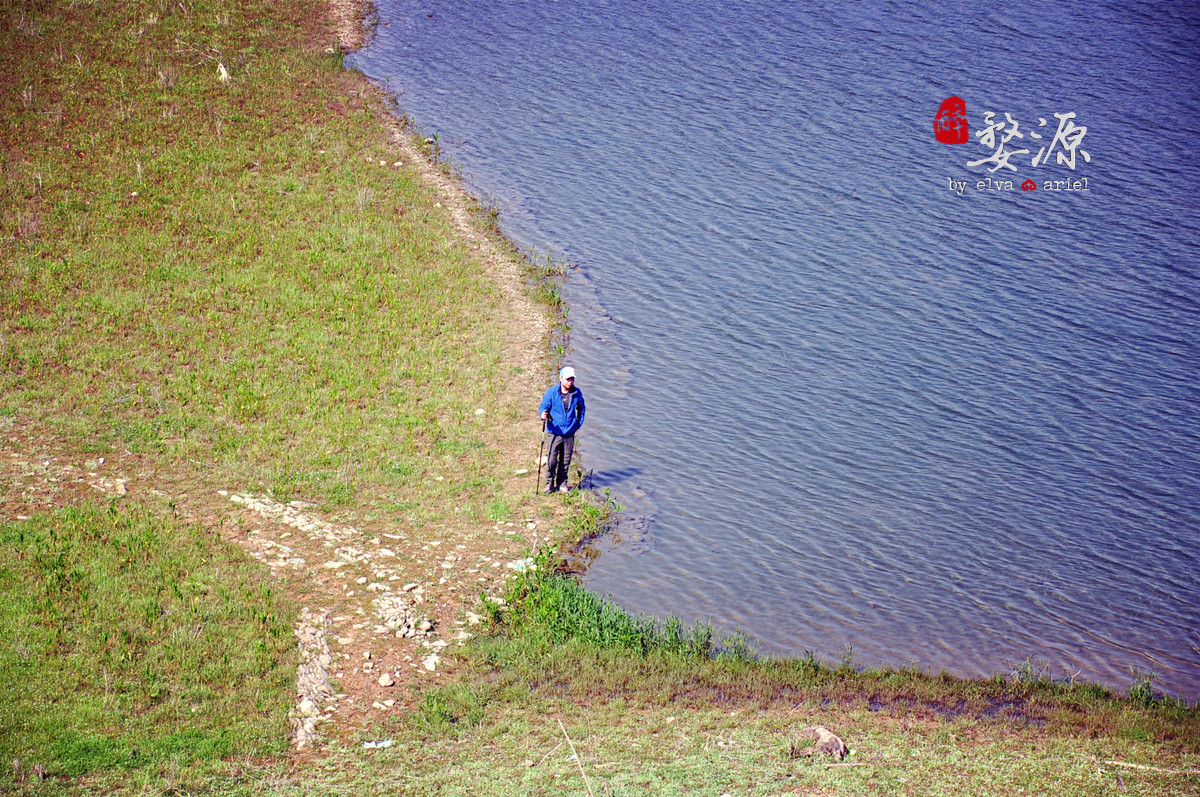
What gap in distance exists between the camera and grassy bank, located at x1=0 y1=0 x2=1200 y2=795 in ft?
34.6

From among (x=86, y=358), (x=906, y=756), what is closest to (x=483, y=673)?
(x=906, y=756)

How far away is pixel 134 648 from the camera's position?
11727mm

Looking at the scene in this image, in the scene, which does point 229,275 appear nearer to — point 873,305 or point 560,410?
point 560,410

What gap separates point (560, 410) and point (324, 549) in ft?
14.3

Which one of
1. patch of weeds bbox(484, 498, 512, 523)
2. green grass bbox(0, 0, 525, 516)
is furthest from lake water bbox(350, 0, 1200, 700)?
green grass bbox(0, 0, 525, 516)

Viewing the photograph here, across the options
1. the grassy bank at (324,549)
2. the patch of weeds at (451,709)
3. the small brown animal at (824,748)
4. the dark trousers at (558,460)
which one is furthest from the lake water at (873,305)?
the patch of weeds at (451,709)

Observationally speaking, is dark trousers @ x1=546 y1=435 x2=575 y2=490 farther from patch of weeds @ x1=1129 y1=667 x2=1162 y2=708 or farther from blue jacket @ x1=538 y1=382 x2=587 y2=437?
patch of weeds @ x1=1129 y1=667 x2=1162 y2=708

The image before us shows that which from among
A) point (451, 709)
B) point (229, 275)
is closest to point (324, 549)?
point (451, 709)

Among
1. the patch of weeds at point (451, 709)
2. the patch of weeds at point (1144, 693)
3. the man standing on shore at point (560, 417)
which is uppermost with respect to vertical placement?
the man standing on shore at point (560, 417)

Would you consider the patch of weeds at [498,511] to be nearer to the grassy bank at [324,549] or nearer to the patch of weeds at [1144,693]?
the grassy bank at [324,549]

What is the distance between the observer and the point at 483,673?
12367 millimetres

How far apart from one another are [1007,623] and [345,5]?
39.7m

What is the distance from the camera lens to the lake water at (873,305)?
15.2 m

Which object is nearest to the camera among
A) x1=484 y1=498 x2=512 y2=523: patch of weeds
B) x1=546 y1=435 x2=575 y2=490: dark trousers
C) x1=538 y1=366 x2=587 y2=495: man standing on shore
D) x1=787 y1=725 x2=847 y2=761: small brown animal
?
x1=787 y1=725 x2=847 y2=761: small brown animal
